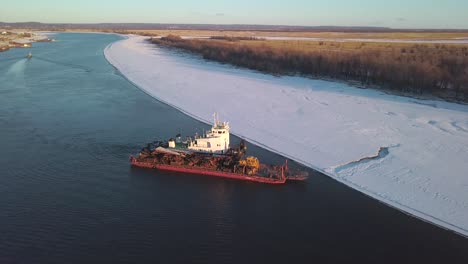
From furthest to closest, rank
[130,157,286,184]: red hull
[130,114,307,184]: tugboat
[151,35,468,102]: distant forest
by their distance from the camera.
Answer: [151,35,468,102]: distant forest → [130,114,307,184]: tugboat → [130,157,286,184]: red hull

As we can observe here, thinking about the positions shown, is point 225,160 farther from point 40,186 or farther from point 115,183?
point 40,186

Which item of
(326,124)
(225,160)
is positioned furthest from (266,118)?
(225,160)

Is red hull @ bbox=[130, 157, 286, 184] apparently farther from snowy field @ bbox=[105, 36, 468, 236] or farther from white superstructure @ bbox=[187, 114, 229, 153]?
snowy field @ bbox=[105, 36, 468, 236]

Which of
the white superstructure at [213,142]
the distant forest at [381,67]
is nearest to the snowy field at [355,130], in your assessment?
the white superstructure at [213,142]

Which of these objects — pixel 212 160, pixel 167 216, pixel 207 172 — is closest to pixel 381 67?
pixel 212 160

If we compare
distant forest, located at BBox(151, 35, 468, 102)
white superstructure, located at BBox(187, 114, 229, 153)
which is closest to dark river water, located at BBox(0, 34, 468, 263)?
white superstructure, located at BBox(187, 114, 229, 153)

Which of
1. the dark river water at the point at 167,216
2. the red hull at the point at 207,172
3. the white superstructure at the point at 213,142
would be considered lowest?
the dark river water at the point at 167,216

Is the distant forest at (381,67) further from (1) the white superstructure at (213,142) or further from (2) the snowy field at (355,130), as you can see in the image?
(1) the white superstructure at (213,142)

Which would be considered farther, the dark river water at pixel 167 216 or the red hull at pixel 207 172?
the red hull at pixel 207 172
